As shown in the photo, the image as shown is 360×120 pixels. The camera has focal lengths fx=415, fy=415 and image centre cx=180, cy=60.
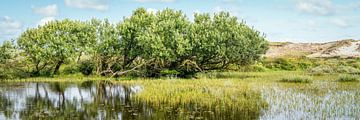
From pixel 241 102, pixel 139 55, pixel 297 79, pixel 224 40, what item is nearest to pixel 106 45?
pixel 139 55

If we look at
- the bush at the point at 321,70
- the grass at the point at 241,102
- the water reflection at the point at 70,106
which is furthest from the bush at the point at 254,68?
the water reflection at the point at 70,106

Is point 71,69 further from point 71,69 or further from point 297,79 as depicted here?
point 297,79

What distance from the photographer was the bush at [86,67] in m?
40.7

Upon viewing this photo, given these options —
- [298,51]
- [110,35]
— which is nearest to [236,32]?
[110,35]

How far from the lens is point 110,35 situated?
38.7 m

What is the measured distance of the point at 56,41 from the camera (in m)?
37.2

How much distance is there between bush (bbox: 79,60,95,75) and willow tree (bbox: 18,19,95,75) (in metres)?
2.27

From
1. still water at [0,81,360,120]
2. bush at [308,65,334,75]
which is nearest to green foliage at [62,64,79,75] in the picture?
still water at [0,81,360,120]

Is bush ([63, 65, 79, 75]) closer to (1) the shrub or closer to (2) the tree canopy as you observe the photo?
(2) the tree canopy

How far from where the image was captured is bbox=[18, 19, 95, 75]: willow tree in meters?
37.3

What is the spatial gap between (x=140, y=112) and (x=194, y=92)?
4950mm

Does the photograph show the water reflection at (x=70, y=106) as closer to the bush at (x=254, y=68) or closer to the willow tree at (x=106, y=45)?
the willow tree at (x=106, y=45)

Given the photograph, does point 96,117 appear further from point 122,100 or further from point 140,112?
point 122,100

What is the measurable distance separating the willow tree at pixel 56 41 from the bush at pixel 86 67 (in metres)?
2.27
